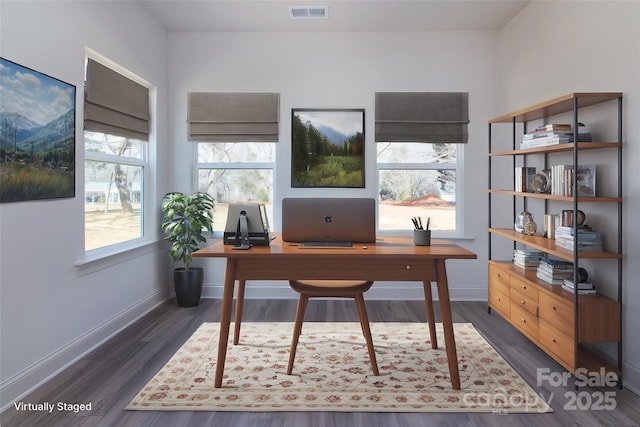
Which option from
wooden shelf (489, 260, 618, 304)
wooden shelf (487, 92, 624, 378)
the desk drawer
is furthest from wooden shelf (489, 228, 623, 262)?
the desk drawer

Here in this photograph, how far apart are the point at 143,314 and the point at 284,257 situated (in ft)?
7.16

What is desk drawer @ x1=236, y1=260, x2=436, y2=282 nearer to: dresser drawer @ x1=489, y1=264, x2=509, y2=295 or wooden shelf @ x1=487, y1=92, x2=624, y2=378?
wooden shelf @ x1=487, y1=92, x2=624, y2=378

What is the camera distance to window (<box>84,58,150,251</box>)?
3.26 meters

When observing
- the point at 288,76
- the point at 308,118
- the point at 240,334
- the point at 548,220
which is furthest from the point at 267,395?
the point at 288,76

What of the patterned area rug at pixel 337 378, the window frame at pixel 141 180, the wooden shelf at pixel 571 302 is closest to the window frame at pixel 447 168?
the wooden shelf at pixel 571 302

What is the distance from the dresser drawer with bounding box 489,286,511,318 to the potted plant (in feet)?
9.08

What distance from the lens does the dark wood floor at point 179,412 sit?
2158mm

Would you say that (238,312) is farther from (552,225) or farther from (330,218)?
Result: (552,225)

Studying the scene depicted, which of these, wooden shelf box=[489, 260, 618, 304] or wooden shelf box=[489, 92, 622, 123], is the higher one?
wooden shelf box=[489, 92, 622, 123]

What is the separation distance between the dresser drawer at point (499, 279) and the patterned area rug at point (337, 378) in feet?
1.53

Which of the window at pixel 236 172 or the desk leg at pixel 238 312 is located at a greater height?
the window at pixel 236 172

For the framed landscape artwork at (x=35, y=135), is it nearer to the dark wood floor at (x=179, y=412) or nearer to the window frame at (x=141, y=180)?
the window frame at (x=141, y=180)

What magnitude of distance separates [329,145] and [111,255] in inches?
94.1

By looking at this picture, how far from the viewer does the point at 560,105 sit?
9.90 feet
